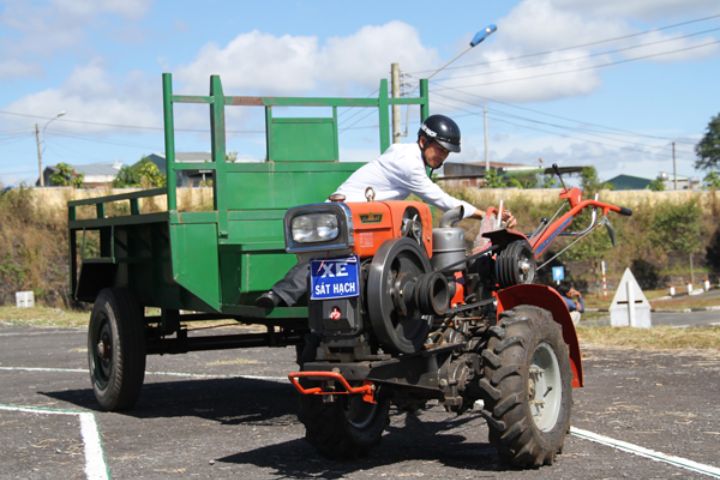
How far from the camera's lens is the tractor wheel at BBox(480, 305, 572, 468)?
20.1ft

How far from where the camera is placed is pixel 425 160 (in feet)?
24.7

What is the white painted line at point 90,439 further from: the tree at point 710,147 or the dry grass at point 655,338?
the tree at point 710,147

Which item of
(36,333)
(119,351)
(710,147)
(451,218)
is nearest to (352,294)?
(451,218)

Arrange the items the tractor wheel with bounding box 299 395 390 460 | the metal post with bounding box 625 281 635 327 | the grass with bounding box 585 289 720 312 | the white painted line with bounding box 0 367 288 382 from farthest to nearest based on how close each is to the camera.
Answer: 1. the grass with bounding box 585 289 720 312
2. the metal post with bounding box 625 281 635 327
3. the white painted line with bounding box 0 367 288 382
4. the tractor wheel with bounding box 299 395 390 460

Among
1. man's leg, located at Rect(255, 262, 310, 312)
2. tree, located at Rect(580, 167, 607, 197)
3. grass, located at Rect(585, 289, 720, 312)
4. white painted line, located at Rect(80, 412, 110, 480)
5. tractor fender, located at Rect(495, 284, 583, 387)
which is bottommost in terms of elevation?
grass, located at Rect(585, 289, 720, 312)

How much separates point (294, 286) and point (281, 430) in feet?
6.00

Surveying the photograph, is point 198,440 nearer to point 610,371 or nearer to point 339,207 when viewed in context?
point 339,207

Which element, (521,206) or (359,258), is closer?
(359,258)

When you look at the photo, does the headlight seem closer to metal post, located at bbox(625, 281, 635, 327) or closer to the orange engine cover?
the orange engine cover

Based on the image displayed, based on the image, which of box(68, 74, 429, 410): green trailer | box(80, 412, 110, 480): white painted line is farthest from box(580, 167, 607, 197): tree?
box(80, 412, 110, 480): white painted line

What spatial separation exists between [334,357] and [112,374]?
13.2 ft

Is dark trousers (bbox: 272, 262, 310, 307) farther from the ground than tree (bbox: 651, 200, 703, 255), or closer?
closer

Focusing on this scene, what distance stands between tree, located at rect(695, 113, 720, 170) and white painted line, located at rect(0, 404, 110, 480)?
119m

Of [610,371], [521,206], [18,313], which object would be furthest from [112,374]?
[521,206]
